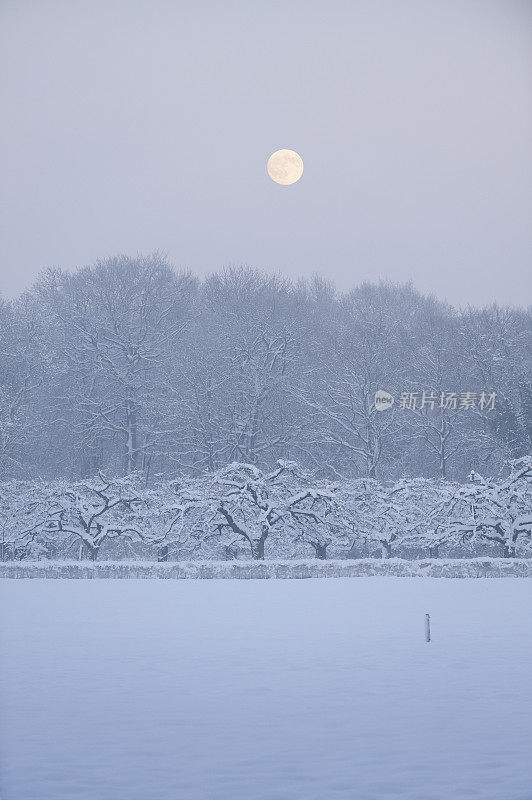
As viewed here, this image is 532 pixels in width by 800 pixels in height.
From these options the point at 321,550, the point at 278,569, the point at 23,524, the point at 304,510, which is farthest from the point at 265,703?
the point at 23,524

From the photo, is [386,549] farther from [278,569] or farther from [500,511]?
[278,569]

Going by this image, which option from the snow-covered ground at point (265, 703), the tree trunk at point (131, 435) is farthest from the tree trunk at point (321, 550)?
the snow-covered ground at point (265, 703)

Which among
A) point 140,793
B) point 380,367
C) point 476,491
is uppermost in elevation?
point 380,367

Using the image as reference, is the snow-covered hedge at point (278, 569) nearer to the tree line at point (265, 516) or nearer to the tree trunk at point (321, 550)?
the tree line at point (265, 516)

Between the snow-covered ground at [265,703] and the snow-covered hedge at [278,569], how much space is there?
8629 mm

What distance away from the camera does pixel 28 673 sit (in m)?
11.9

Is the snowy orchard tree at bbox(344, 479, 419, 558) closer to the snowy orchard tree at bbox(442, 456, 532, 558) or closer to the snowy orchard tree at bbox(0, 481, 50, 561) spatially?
the snowy orchard tree at bbox(442, 456, 532, 558)

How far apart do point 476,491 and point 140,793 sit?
26138 mm

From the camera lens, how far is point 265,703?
10180mm

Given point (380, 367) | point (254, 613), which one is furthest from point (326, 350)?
point (254, 613)

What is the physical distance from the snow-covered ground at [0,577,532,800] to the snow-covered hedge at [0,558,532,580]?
8.63m

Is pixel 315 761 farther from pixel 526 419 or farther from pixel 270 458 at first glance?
pixel 270 458

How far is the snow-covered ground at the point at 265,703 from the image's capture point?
726cm

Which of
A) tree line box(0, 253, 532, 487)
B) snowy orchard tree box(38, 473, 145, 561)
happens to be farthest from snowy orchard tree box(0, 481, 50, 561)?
tree line box(0, 253, 532, 487)
